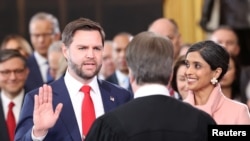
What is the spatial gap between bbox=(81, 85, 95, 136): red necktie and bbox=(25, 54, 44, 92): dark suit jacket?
2.10 meters

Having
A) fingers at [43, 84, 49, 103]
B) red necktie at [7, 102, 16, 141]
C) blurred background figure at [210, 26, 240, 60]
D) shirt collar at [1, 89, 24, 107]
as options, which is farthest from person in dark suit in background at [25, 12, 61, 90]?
fingers at [43, 84, 49, 103]

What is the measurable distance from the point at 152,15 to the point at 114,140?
609 cm

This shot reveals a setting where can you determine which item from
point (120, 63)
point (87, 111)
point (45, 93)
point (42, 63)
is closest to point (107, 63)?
point (120, 63)

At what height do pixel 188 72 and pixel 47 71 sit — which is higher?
pixel 188 72

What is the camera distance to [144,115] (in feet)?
11.1

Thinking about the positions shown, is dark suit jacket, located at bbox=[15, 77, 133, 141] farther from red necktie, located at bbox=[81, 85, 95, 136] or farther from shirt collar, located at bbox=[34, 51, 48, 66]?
shirt collar, located at bbox=[34, 51, 48, 66]

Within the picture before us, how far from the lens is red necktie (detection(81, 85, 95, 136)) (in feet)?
14.3

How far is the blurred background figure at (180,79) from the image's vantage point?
5598 millimetres

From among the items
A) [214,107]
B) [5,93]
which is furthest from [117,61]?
[214,107]

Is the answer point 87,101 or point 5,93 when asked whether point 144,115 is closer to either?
point 87,101

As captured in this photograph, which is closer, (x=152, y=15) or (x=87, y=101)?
(x=87, y=101)

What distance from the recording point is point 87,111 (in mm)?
4391

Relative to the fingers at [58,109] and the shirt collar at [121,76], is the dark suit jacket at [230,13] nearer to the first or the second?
the shirt collar at [121,76]

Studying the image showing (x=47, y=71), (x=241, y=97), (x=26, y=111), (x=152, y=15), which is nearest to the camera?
(x=26, y=111)
